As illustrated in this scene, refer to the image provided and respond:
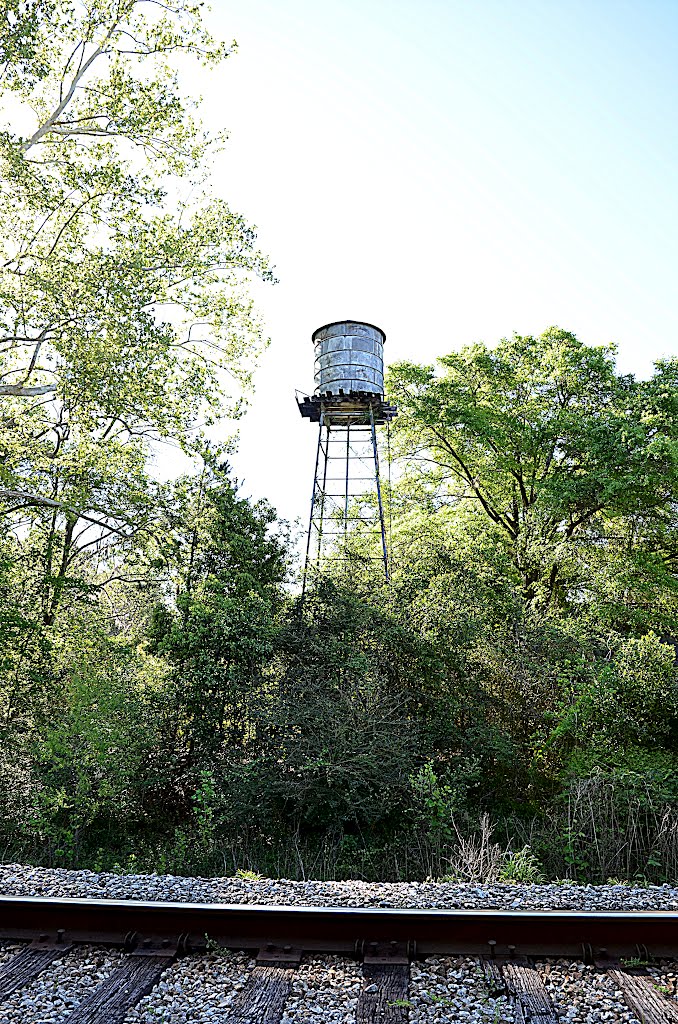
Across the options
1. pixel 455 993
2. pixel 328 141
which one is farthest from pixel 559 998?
pixel 328 141

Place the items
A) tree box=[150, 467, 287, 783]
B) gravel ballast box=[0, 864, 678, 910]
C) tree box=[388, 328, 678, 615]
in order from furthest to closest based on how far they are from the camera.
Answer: tree box=[388, 328, 678, 615], tree box=[150, 467, 287, 783], gravel ballast box=[0, 864, 678, 910]

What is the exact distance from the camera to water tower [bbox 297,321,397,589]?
722 inches

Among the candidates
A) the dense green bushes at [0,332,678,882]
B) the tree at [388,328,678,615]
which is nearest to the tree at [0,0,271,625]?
the dense green bushes at [0,332,678,882]

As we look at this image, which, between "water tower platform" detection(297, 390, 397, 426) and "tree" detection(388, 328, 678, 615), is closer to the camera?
Result: "tree" detection(388, 328, 678, 615)

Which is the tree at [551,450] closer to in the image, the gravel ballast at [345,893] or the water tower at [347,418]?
the water tower at [347,418]

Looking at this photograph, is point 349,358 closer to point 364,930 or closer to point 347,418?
point 347,418

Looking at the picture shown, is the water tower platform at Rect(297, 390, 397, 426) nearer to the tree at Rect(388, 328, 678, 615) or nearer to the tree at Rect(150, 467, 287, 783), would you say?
the tree at Rect(388, 328, 678, 615)

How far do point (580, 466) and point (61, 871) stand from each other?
14.0 meters

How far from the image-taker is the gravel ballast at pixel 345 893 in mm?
4887

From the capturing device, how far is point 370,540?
17016 millimetres

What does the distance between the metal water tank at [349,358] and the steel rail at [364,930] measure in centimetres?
1515

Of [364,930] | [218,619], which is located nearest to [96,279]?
[218,619]

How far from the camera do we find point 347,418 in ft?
62.0

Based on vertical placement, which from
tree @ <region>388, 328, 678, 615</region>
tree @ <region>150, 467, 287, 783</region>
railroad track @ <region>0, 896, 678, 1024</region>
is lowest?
railroad track @ <region>0, 896, 678, 1024</region>
